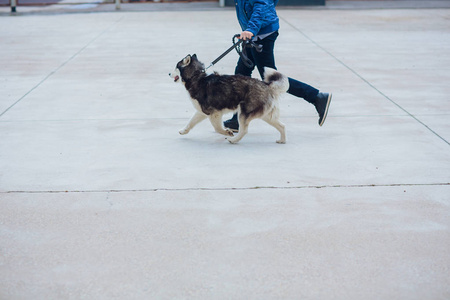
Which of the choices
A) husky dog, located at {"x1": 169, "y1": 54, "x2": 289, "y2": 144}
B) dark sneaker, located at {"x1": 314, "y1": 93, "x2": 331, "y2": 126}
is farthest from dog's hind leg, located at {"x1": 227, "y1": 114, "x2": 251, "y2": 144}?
dark sneaker, located at {"x1": 314, "y1": 93, "x2": 331, "y2": 126}

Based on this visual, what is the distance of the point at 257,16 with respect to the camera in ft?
20.4

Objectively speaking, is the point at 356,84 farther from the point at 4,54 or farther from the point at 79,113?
the point at 4,54

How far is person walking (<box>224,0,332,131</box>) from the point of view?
245 inches

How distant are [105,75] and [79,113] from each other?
232 centimetres

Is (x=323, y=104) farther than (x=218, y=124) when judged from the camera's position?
Yes

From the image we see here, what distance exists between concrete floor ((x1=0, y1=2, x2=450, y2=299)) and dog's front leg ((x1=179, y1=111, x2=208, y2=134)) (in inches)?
4.1

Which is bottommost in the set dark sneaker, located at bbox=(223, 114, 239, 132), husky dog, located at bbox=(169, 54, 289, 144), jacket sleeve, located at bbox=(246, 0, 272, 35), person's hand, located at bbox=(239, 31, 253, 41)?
dark sneaker, located at bbox=(223, 114, 239, 132)

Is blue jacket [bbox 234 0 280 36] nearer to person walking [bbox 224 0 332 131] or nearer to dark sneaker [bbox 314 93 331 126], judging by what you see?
person walking [bbox 224 0 332 131]

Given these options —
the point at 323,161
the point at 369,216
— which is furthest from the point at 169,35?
the point at 369,216

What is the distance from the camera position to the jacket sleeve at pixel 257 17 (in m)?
6.21

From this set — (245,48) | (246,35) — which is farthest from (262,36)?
(246,35)

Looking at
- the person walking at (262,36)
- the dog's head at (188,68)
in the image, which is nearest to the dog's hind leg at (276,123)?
the person walking at (262,36)

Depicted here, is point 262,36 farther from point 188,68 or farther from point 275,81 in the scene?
point 188,68

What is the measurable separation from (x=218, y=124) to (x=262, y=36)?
99cm
